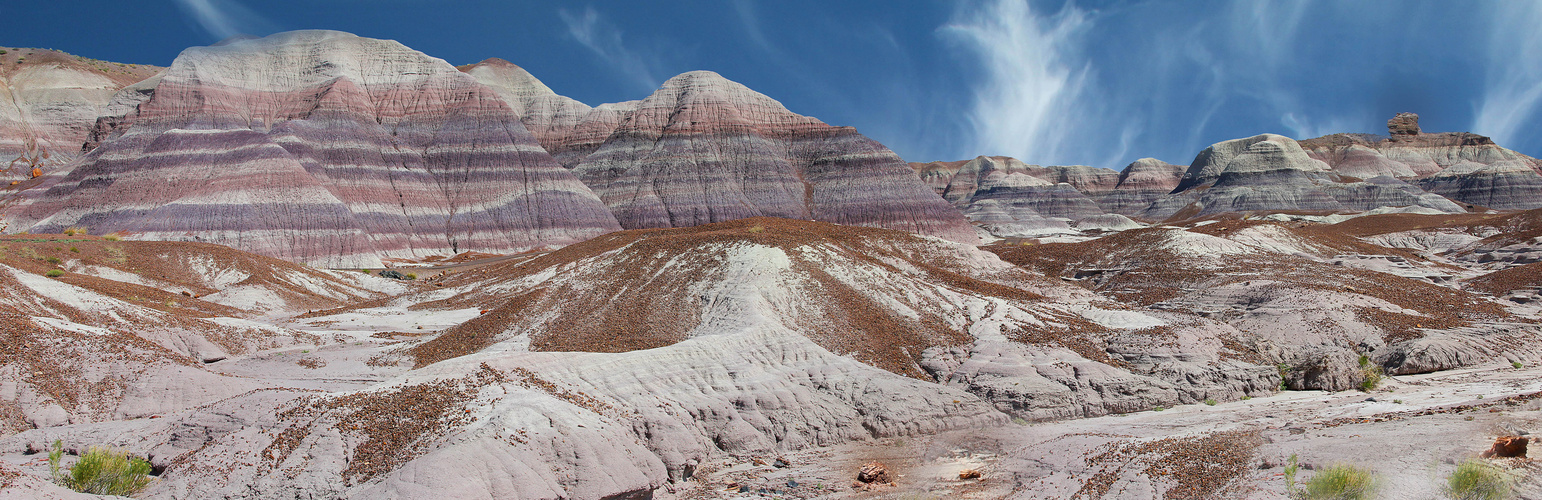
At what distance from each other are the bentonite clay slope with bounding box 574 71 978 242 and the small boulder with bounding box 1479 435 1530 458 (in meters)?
Answer: 67.1

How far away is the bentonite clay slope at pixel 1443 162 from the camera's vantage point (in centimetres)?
10450

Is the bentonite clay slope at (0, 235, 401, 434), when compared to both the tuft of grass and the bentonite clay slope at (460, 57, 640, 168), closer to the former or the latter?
the tuft of grass

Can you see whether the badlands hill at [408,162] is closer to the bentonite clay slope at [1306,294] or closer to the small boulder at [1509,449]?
the bentonite clay slope at [1306,294]

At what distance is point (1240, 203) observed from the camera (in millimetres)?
109188

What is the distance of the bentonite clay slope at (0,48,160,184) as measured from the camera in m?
78.1

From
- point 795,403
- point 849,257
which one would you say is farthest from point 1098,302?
point 795,403

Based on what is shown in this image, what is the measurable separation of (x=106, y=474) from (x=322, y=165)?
215 feet

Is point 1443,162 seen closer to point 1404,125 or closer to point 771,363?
point 1404,125

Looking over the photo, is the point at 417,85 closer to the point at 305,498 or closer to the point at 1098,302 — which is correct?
the point at 1098,302

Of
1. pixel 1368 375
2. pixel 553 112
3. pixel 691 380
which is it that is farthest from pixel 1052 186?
pixel 691 380

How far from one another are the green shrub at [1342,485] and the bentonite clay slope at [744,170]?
67.6m

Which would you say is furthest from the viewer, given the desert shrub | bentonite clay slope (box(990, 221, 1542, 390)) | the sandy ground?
bentonite clay slope (box(990, 221, 1542, 390))

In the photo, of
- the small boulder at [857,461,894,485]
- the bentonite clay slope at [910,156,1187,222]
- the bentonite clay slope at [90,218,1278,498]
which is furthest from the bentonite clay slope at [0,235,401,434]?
the bentonite clay slope at [910,156,1187,222]

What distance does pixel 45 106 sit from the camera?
3307 inches
